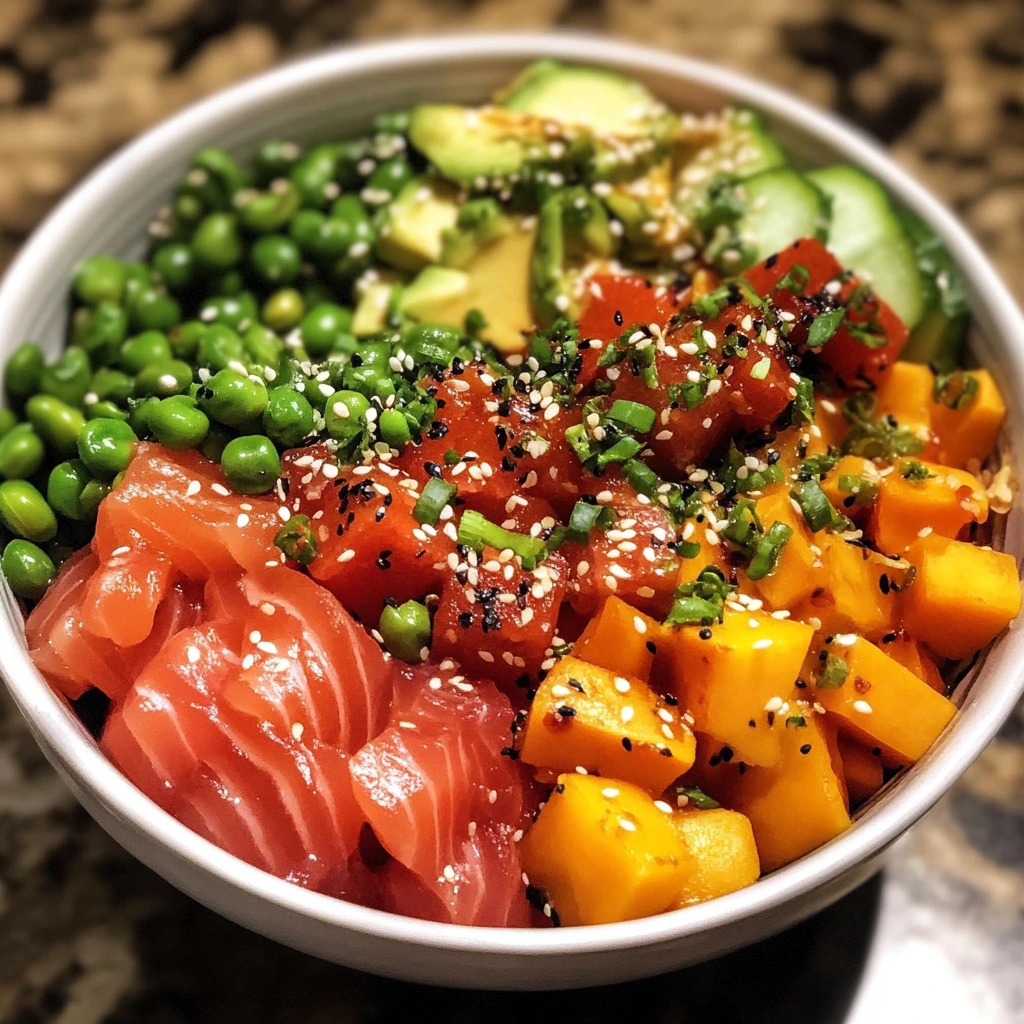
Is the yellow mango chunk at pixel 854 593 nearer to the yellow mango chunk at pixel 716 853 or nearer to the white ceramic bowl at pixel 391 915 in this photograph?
the white ceramic bowl at pixel 391 915

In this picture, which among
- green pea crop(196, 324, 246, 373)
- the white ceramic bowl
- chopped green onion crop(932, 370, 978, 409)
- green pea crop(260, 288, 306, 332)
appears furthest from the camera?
green pea crop(260, 288, 306, 332)

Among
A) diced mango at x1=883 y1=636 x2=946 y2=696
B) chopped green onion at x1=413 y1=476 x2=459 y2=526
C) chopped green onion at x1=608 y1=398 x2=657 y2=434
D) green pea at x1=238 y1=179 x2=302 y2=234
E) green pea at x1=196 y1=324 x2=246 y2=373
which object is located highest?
Result: green pea at x1=238 y1=179 x2=302 y2=234

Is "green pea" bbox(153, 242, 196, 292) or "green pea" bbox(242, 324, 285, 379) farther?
"green pea" bbox(153, 242, 196, 292)

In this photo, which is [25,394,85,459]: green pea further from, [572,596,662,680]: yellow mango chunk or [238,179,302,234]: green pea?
[572,596,662,680]: yellow mango chunk

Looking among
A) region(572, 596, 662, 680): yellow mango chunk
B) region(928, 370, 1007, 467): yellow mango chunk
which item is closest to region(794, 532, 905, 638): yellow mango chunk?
region(572, 596, 662, 680): yellow mango chunk

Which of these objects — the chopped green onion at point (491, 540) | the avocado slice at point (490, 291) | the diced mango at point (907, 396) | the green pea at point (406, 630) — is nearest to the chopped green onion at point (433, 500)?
the chopped green onion at point (491, 540)

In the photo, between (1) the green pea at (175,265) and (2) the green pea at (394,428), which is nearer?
(2) the green pea at (394,428)

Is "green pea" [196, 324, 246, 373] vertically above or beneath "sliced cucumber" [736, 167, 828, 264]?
beneath
